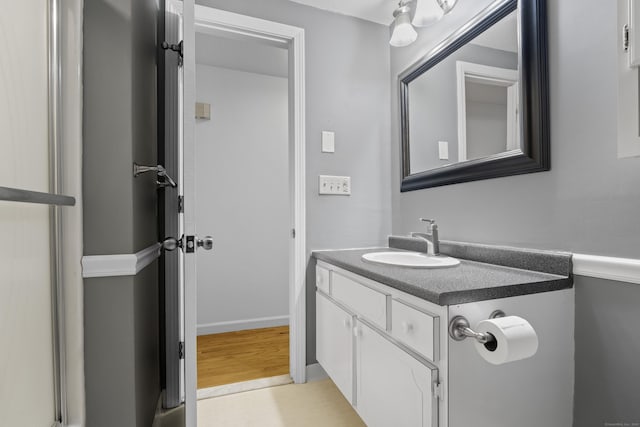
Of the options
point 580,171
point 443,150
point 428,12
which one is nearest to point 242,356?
point 443,150

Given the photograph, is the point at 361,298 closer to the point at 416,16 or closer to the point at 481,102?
the point at 481,102

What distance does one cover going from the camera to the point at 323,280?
1.70 metres

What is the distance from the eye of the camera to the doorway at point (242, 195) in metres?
2.54

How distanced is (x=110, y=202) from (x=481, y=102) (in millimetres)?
1532

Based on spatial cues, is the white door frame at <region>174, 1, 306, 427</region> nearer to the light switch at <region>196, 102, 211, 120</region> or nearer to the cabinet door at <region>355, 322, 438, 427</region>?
the cabinet door at <region>355, 322, 438, 427</region>

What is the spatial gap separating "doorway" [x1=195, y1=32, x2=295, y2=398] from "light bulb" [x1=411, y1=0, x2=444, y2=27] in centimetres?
120

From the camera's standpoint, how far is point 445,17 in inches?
62.1

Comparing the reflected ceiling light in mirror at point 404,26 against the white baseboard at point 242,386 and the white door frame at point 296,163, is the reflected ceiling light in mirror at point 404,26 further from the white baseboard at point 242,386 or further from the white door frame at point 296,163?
the white baseboard at point 242,386

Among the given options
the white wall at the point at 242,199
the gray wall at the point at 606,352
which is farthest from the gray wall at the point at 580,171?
the white wall at the point at 242,199

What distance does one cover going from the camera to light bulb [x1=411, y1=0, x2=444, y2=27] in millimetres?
1533

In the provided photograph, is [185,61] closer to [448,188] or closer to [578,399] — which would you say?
[448,188]

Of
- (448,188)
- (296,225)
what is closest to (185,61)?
(296,225)

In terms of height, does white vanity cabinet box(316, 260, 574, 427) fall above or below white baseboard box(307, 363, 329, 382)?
above

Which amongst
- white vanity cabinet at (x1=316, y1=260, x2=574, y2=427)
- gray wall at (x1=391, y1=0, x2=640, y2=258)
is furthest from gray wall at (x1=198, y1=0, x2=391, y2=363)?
gray wall at (x1=391, y1=0, x2=640, y2=258)
